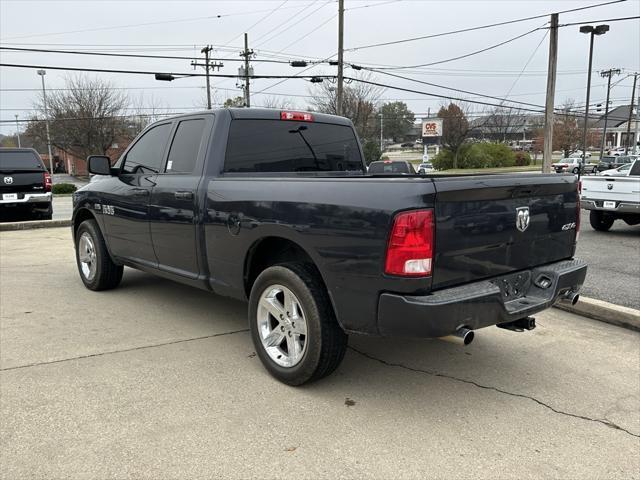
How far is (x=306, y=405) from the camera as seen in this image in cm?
336

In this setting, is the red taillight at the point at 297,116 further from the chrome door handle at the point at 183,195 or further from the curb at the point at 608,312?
the curb at the point at 608,312

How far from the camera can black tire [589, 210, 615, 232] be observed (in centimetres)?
1164

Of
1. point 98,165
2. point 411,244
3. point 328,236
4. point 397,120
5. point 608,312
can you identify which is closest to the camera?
point 411,244

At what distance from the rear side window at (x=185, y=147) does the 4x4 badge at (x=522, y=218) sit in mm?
2554

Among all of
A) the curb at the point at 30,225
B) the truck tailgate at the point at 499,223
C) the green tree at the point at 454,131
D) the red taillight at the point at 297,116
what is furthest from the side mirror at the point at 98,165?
the green tree at the point at 454,131

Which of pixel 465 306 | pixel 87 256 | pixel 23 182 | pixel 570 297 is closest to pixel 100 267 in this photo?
pixel 87 256

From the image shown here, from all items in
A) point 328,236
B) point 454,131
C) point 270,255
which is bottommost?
point 270,255

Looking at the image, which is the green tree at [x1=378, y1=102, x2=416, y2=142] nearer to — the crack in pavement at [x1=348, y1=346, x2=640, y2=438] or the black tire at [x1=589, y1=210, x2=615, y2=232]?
the black tire at [x1=589, y1=210, x2=615, y2=232]

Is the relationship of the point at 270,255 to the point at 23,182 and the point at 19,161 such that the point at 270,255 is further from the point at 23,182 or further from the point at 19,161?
the point at 19,161

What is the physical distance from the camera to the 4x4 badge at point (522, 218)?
333cm

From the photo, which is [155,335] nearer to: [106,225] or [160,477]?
[106,225]

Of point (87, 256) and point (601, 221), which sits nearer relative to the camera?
point (87, 256)

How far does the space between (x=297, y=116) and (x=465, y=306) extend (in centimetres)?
256

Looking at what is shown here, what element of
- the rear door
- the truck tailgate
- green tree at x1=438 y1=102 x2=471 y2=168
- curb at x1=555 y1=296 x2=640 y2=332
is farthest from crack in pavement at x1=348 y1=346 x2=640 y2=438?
green tree at x1=438 y1=102 x2=471 y2=168
